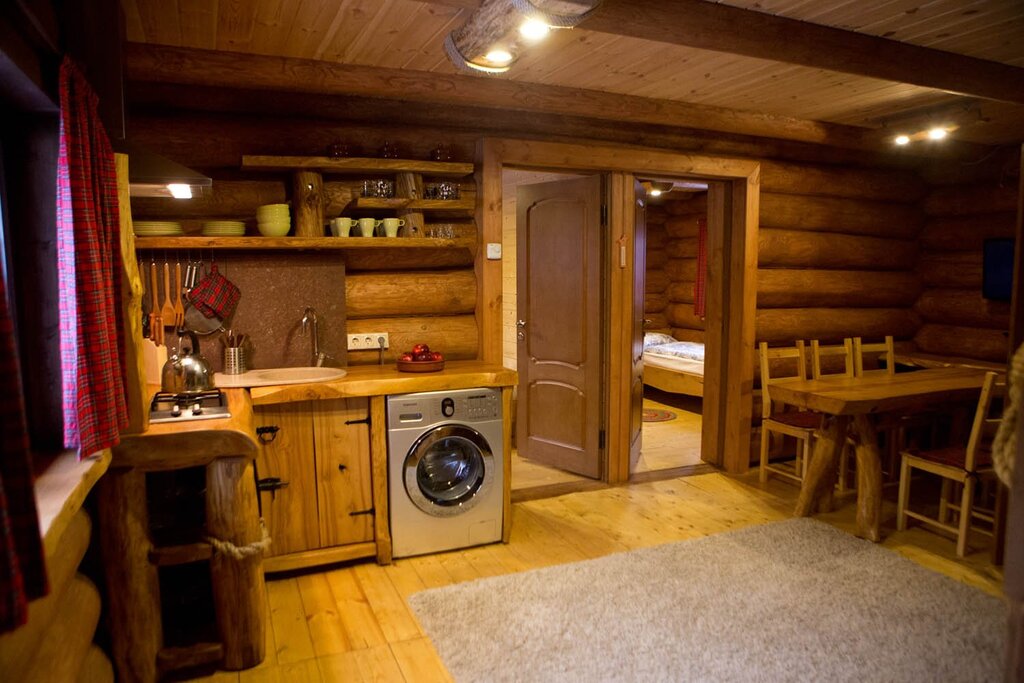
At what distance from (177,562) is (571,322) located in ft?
9.26

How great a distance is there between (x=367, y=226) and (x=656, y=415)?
4086 millimetres

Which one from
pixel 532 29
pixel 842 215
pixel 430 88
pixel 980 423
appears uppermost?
pixel 430 88

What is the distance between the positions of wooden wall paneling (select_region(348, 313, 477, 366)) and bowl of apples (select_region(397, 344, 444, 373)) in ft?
1.02

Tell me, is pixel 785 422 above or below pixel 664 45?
below

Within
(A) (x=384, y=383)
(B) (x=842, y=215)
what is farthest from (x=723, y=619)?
(B) (x=842, y=215)

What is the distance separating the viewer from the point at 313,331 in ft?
11.5

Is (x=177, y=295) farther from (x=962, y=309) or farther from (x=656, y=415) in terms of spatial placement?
(x=962, y=309)

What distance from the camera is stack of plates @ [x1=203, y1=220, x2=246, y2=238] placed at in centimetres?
314

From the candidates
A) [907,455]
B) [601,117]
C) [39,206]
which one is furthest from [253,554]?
[907,455]

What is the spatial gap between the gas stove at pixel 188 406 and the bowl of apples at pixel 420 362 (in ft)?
2.90

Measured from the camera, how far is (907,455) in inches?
140

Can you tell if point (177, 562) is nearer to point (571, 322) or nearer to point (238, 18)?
point (238, 18)

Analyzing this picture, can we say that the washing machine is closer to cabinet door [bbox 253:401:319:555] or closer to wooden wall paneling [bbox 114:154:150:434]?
cabinet door [bbox 253:401:319:555]

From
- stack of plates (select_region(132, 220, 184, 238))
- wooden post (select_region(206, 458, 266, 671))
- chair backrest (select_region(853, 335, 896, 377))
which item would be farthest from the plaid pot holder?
chair backrest (select_region(853, 335, 896, 377))
